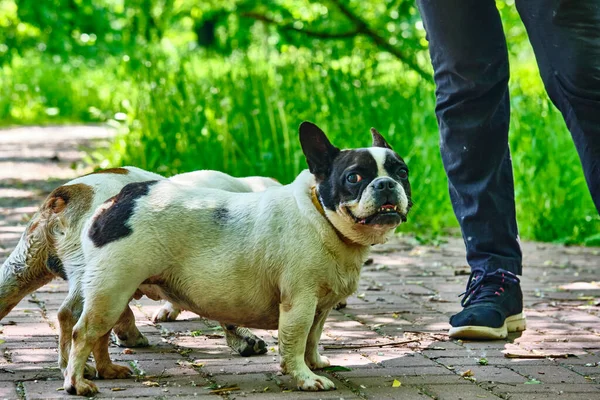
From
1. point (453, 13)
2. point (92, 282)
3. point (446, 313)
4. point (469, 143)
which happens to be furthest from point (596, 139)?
point (92, 282)

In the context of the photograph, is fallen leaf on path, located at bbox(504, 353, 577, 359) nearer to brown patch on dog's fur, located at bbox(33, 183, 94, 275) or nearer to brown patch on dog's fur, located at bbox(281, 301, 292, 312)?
brown patch on dog's fur, located at bbox(281, 301, 292, 312)

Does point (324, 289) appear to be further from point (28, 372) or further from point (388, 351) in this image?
point (28, 372)

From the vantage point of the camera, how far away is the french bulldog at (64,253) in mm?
3598

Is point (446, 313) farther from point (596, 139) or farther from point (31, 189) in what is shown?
point (31, 189)

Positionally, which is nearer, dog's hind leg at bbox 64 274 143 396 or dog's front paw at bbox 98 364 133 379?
dog's hind leg at bbox 64 274 143 396

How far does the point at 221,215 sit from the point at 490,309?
1484mm

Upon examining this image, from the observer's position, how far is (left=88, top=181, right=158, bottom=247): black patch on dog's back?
3393 millimetres

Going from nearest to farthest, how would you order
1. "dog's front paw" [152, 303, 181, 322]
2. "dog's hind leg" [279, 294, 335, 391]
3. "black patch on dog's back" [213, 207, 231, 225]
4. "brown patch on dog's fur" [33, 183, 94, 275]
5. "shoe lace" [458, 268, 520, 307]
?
"dog's hind leg" [279, 294, 335, 391], "black patch on dog's back" [213, 207, 231, 225], "brown patch on dog's fur" [33, 183, 94, 275], "shoe lace" [458, 268, 520, 307], "dog's front paw" [152, 303, 181, 322]

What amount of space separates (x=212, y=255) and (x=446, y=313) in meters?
1.83

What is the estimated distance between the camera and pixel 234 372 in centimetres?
367

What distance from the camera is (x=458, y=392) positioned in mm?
3404

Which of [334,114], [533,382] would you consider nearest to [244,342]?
[533,382]

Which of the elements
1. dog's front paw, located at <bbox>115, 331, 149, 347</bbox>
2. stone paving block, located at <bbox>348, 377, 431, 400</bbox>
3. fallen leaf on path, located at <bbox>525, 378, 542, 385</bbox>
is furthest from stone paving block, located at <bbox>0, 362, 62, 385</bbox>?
fallen leaf on path, located at <bbox>525, 378, 542, 385</bbox>

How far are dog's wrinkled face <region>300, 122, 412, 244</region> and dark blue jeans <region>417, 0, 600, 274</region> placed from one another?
3.36 ft
